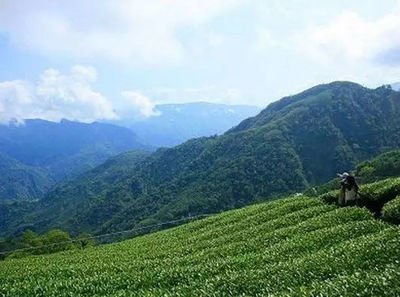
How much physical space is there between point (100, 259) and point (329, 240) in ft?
64.0

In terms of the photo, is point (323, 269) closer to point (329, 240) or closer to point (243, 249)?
point (329, 240)

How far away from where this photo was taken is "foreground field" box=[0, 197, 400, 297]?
2162cm

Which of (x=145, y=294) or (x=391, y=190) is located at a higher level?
(x=391, y=190)

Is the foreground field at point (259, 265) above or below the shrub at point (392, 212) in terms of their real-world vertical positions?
below

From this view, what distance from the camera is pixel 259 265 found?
2708 cm

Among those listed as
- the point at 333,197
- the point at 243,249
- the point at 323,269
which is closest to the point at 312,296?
the point at 323,269

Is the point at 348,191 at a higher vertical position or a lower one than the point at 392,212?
higher

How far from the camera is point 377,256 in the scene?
2312 cm

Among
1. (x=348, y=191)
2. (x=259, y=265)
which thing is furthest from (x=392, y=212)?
(x=259, y=265)

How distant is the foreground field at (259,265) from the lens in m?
21.6

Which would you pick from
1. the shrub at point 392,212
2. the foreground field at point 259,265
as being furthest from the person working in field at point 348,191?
the shrub at point 392,212

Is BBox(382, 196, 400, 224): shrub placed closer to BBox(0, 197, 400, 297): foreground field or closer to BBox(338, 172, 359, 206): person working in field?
BBox(0, 197, 400, 297): foreground field

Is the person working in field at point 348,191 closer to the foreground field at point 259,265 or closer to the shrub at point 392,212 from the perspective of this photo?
the foreground field at point 259,265

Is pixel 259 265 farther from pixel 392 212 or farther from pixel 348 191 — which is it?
pixel 348 191
